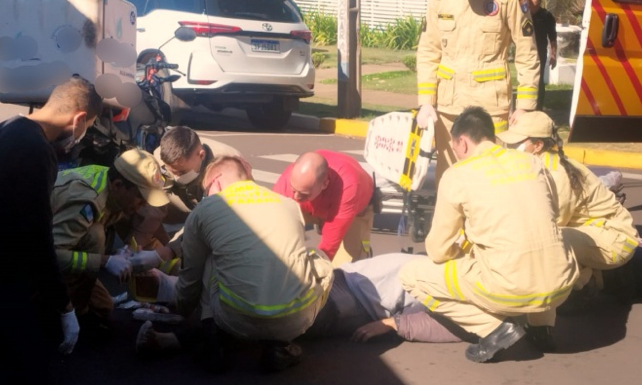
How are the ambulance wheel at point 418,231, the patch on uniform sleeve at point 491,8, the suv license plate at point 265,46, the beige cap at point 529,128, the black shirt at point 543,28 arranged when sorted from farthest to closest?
the suv license plate at point 265,46, the black shirt at point 543,28, the ambulance wheel at point 418,231, the patch on uniform sleeve at point 491,8, the beige cap at point 529,128

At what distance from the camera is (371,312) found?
5.75 metres

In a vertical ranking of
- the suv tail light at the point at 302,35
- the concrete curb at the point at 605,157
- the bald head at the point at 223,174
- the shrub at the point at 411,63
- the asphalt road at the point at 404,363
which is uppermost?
the bald head at the point at 223,174

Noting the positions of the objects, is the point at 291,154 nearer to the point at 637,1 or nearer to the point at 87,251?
the point at 637,1

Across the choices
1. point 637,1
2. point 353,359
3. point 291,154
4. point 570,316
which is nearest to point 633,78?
point 637,1

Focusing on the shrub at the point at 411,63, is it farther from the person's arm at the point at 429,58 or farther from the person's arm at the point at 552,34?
the person's arm at the point at 429,58

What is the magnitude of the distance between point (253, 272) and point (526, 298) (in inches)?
51.0

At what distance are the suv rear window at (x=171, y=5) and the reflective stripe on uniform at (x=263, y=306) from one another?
329 inches

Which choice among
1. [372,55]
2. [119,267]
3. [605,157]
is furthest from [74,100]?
[372,55]

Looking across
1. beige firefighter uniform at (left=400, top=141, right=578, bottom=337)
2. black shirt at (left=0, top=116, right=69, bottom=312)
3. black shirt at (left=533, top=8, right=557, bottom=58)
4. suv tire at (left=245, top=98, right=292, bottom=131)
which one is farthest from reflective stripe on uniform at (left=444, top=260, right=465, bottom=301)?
suv tire at (left=245, top=98, right=292, bottom=131)

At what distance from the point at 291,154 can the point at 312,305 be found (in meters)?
6.58

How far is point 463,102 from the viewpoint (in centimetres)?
705

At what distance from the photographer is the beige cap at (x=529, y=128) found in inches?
239

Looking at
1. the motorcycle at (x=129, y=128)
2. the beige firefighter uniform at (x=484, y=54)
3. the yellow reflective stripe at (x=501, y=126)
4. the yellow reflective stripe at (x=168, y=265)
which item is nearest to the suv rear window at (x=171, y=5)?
the motorcycle at (x=129, y=128)

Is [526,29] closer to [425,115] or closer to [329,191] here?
[425,115]
